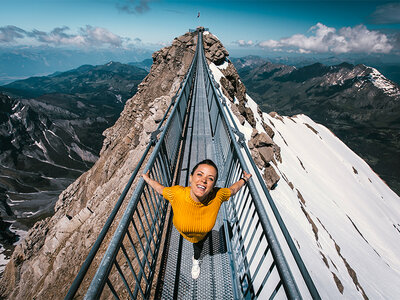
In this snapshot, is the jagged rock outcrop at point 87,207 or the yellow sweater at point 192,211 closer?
the yellow sweater at point 192,211

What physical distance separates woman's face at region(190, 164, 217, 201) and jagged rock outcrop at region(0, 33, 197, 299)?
7.67 m

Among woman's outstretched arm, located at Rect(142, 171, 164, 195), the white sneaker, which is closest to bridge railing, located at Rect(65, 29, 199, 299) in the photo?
woman's outstretched arm, located at Rect(142, 171, 164, 195)

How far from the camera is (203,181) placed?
271 cm

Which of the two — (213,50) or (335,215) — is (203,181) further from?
(213,50)

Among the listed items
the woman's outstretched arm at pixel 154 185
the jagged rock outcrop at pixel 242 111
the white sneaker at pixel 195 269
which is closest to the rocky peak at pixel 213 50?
the jagged rock outcrop at pixel 242 111

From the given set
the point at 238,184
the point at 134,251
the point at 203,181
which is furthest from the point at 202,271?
the point at 203,181

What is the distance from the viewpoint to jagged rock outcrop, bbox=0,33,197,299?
9.10m

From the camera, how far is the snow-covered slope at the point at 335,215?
1739 cm

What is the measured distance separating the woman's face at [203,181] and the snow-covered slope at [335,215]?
1389 cm

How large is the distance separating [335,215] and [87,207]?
1523 inches

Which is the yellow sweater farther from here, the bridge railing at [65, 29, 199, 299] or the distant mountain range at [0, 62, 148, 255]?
the distant mountain range at [0, 62, 148, 255]

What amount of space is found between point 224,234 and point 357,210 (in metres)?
60.7

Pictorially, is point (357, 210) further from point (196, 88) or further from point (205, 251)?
point (205, 251)

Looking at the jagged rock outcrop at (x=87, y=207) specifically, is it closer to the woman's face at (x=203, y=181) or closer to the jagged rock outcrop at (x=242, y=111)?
the jagged rock outcrop at (x=242, y=111)
